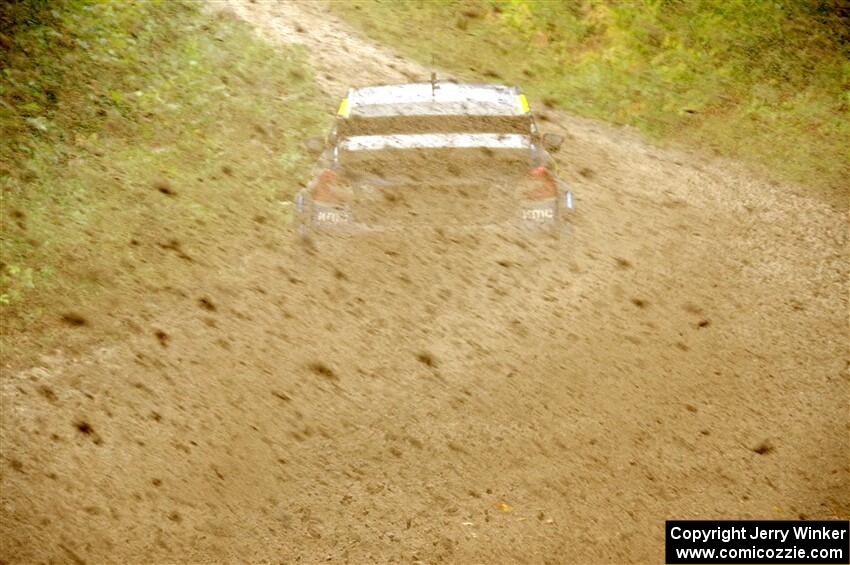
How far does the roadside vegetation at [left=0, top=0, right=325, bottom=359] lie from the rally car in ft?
7.81

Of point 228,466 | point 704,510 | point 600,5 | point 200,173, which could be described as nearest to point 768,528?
point 704,510

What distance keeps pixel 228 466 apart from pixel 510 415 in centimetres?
209

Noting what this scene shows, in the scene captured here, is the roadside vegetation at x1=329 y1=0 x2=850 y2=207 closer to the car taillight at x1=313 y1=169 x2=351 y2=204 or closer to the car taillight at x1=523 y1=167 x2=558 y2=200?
the car taillight at x1=523 y1=167 x2=558 y2=200

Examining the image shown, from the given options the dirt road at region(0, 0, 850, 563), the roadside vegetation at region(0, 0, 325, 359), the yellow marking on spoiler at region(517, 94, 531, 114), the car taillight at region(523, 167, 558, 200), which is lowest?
the roadside vegetation at region(0, 0, 325, 359)

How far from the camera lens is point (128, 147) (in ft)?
34.4

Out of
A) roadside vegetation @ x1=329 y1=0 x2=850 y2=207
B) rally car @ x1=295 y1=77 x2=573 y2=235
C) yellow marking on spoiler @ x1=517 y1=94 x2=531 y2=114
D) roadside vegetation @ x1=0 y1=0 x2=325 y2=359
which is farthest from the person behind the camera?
roadside vegetation @ x1=329 y1=0 x2=850 y2=207

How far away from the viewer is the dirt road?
4805mm

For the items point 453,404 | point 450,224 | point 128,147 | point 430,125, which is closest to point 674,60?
point 430,125

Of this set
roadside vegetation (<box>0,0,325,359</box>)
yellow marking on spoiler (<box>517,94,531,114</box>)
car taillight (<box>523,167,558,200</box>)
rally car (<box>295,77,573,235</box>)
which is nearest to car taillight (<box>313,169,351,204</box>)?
rally car (<box>295,77,573,235</box>)

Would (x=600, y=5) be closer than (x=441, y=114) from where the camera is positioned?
No

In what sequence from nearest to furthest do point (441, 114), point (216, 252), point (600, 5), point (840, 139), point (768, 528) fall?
point (768, 528) < point (441, 114) < point (216, 252) < point (840, 139) < point (600, 5)

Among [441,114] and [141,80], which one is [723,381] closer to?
[441,114]

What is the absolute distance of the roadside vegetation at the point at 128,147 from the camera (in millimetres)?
8234

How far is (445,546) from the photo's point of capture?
15.2 ft
